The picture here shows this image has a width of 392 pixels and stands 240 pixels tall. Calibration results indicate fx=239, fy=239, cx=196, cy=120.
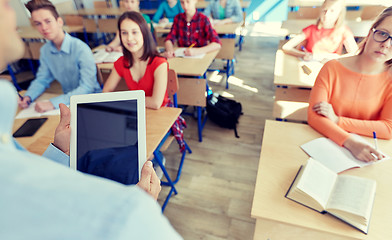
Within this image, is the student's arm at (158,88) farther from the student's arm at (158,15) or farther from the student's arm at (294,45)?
the student's arm at (158,15)

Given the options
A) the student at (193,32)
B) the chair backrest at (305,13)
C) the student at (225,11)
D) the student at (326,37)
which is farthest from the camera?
the student at (225,11)

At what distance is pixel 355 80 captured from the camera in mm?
1278

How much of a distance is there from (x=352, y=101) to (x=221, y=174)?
1156mm

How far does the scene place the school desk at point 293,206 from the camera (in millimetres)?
816

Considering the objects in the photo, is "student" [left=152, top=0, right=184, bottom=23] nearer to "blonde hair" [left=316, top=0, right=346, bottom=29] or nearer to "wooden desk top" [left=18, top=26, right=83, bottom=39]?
"wooden desk top" [left=18, top=26, right=83, bottom=39]

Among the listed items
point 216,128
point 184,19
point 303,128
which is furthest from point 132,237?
point 184,19

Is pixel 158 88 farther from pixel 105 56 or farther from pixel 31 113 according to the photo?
pixel 105 56

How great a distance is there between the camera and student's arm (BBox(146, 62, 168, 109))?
5.09ft

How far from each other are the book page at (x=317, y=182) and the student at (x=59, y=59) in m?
1.50

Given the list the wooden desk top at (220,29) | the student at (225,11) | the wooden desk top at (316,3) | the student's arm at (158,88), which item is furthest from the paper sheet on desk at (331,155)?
the student at (225,11)

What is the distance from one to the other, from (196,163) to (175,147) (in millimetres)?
316

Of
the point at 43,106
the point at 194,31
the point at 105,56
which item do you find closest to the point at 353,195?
the point at 43,106

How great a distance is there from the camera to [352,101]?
132 cm

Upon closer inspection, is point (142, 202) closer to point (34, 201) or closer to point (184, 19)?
point (34, 201)
